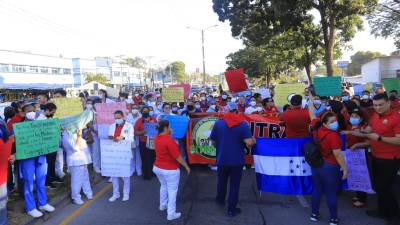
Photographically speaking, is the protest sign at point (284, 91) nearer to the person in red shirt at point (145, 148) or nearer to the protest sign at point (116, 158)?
the person in red shirt at point (145, 148)

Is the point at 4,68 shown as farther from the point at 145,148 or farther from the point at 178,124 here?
the point at 178,124

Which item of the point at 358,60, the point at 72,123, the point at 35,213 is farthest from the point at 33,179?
the point at 358,60

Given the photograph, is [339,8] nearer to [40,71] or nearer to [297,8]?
[297,8]

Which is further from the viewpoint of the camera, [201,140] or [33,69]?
[33,69]

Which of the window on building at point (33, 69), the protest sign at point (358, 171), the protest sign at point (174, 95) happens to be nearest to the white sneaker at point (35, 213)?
the protest sign at point (358, 171)

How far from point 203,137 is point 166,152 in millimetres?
3098

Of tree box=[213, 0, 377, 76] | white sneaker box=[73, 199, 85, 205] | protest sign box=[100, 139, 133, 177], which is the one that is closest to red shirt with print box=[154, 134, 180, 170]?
protest sign box=[100, 139, 133, 177]

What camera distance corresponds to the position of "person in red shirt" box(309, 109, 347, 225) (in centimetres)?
543

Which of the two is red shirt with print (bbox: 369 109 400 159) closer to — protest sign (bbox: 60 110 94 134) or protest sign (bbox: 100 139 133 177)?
protest sign (bbox: 100 139 133 177)

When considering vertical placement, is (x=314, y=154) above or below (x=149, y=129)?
below

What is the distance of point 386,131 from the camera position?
5.63 meters

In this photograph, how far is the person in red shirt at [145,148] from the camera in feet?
28.3

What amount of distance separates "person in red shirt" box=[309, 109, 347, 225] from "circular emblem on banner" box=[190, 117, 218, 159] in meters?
3.51

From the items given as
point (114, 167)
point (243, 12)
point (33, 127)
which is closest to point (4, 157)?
point (33, 127)
